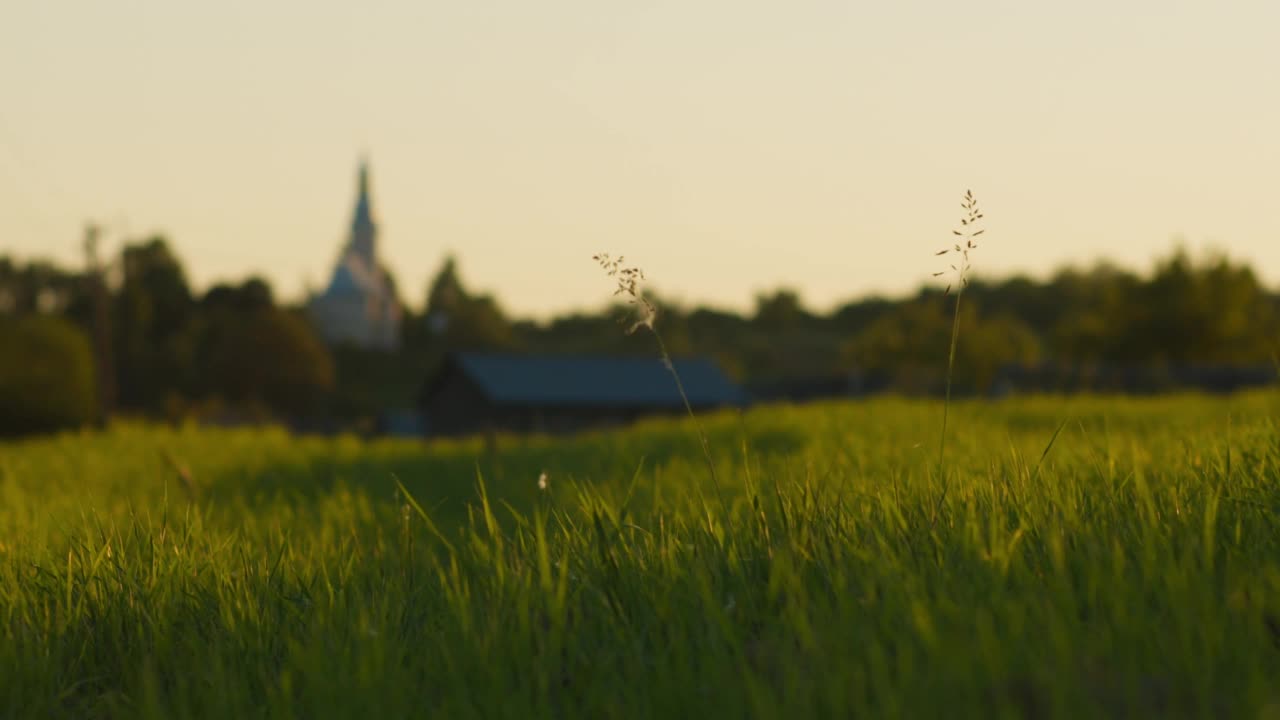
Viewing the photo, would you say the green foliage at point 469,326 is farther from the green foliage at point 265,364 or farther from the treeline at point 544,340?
the green foliage at point 265,364

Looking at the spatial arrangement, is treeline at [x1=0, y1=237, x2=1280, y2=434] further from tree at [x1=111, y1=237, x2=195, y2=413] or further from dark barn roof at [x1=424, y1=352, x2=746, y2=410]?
dark barn roof at [x1=424, y1=352, x2=746, y2=410]

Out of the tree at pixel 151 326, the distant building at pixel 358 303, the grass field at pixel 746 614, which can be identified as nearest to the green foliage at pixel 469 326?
the distant building at pixel 358 303

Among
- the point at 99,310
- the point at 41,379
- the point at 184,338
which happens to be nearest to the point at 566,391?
the point at 99,310

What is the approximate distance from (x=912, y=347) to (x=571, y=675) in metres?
53.6

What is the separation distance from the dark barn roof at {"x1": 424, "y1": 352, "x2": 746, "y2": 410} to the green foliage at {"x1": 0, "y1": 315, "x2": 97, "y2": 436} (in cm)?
1935

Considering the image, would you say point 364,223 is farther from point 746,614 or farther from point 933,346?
point 746,614

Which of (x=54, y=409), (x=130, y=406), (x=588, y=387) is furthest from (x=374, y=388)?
(x=54, y=409)

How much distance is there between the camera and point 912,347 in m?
Result: 54.6

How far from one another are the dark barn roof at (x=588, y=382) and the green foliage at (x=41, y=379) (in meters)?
19.4

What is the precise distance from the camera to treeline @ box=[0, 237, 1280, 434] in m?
33.6

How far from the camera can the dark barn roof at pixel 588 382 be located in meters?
42.1

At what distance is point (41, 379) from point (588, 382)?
2402 centimetres

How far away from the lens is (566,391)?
42.6 metres

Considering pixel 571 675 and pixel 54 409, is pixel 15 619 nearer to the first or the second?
pixel 571 675
